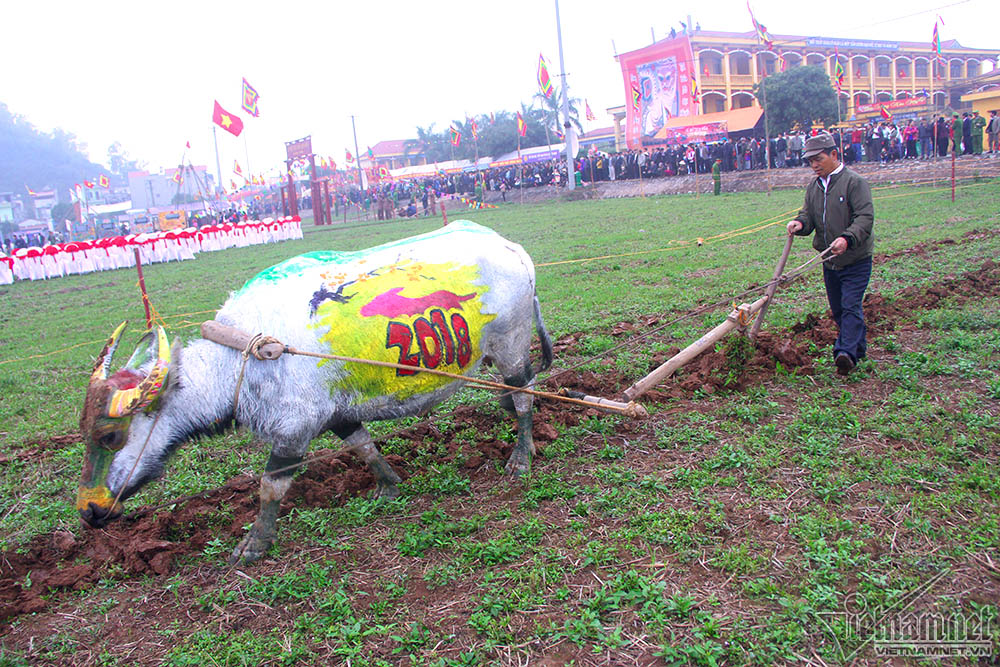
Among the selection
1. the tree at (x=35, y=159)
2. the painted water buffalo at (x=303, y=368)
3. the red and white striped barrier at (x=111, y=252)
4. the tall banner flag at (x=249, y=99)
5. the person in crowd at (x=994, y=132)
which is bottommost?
the painted water buffalo at (x=303, y=368)

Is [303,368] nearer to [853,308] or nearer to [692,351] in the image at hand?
[692,351]

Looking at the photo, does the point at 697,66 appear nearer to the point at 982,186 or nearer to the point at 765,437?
the point at 982,186

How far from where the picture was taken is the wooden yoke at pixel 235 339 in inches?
153

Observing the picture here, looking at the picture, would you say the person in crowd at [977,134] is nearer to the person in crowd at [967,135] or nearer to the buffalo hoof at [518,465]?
the person in crowd at [967,135]

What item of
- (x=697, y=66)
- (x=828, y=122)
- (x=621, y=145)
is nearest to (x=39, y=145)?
(x=621, y=145)

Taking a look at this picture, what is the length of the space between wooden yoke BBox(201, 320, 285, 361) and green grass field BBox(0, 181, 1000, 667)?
1.22 metres

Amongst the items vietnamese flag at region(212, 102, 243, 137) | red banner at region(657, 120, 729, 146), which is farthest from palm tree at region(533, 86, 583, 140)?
vietnamese flag at region(212, 102, 243, 137)

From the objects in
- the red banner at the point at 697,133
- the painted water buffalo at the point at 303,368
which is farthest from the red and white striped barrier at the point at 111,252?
the red banner at the point at 697,133

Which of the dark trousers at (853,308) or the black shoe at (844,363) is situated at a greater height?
the dark trousers at (853,308)

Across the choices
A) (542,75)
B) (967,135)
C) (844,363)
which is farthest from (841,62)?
(844,363)

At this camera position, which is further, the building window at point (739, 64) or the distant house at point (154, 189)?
the distant house at point (154, 189)

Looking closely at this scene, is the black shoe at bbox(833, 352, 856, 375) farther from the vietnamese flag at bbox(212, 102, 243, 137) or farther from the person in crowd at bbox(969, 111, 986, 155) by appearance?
the vietnamese flag at bbox(212, 102, 243, 137)

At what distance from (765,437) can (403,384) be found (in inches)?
98.5

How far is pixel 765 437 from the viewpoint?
4.91 meters
